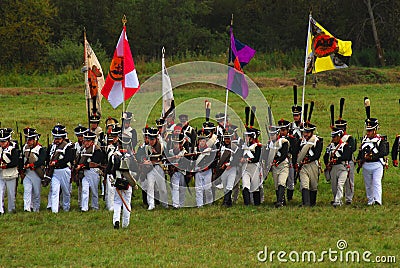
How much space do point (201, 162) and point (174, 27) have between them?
3985cm

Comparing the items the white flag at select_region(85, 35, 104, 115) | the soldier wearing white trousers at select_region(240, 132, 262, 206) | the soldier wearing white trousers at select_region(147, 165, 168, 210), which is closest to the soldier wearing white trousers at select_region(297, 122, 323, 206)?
the soldier wearing white trousers at select_region(240, 132, 262, 206)

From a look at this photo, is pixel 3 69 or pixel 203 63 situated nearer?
pixel 203 63

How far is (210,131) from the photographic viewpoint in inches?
839

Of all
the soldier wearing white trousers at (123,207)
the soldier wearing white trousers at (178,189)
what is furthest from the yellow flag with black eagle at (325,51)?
the soldier wearing white trousers at (123,207)

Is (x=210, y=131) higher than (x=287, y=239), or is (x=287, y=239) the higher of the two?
(x=210, y=131)

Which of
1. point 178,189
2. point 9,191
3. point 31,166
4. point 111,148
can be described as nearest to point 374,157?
point 178,189

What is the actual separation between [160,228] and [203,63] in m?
28.9

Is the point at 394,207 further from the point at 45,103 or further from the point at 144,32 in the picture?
the point at 144,32

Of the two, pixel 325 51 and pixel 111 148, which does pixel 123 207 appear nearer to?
pixel 111 148

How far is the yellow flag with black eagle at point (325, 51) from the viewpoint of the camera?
22797 millimetres

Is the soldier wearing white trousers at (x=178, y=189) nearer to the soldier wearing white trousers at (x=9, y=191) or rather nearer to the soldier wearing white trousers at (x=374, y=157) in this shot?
the soldier wearing white trousers at (x=9, y=191)

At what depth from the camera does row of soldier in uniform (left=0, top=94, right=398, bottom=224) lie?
67.2 feet

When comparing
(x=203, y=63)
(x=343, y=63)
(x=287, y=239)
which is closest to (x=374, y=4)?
(x=203, y=63)

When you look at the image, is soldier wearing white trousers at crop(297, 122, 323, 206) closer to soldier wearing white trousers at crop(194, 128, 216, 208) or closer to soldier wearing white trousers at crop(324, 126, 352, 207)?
soldier wearing white trousers at crop(324, 126, 352, 207)
